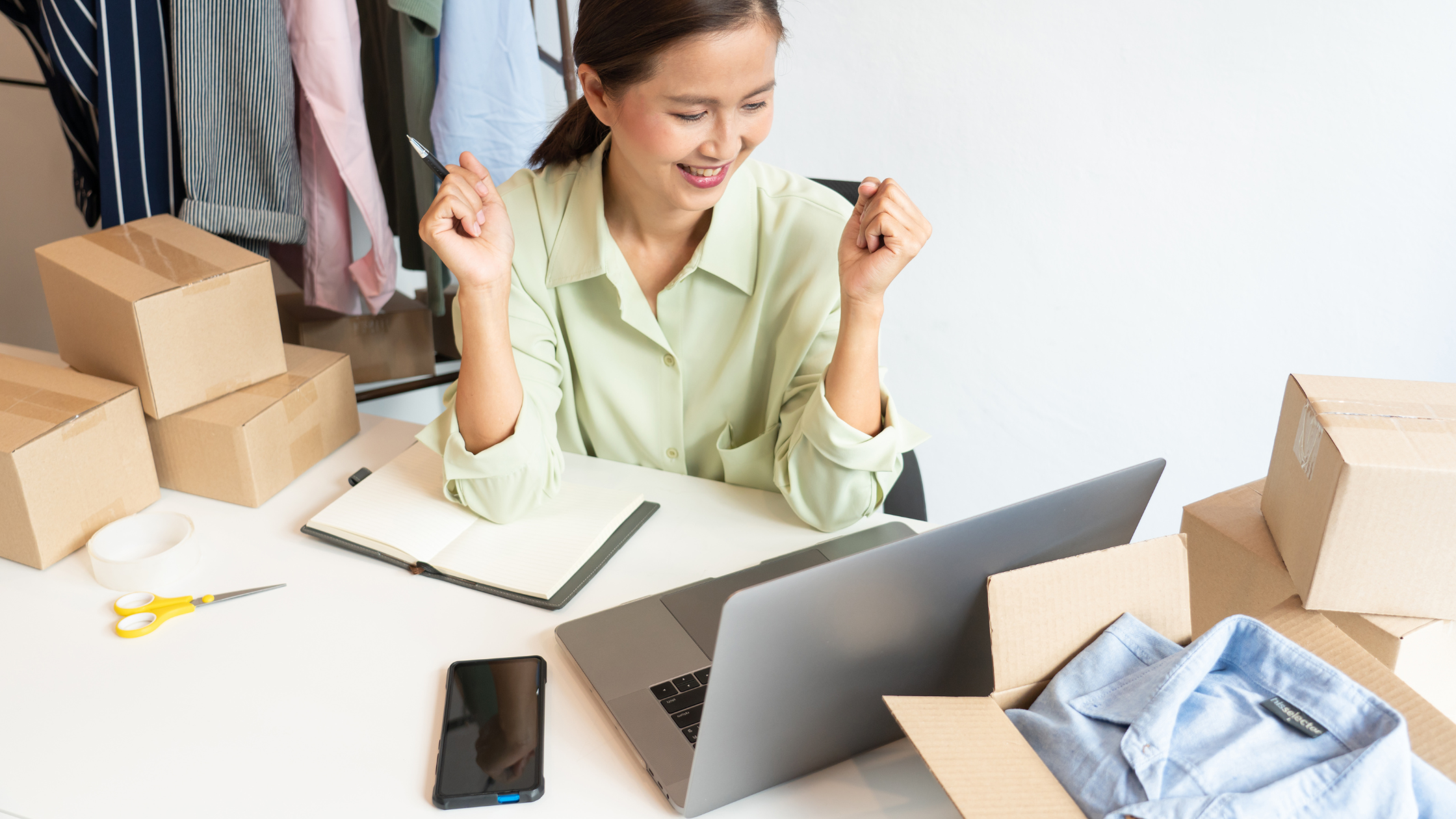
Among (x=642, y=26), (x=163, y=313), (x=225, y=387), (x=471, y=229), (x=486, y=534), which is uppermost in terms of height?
(x=642, y=26)

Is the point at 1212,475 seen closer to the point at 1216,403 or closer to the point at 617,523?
the point at 1216,403

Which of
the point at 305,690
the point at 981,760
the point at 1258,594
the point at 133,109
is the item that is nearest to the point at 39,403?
the point at 305,690

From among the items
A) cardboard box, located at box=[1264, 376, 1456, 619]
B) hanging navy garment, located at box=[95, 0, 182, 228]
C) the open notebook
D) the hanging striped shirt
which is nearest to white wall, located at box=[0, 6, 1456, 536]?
the hanging striped shirt

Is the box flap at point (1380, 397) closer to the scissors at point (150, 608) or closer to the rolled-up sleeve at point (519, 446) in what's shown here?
the rolled-up sleeve at point (519, 446)

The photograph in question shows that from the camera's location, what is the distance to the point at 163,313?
107 centimetres

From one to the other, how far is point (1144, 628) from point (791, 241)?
0.68 m

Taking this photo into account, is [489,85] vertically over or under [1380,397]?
over

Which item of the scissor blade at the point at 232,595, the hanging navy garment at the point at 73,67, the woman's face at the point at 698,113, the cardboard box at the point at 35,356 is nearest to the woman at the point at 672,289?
the woman's face at the point at 698,113

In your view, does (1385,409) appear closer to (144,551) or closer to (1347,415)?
(1347,415)

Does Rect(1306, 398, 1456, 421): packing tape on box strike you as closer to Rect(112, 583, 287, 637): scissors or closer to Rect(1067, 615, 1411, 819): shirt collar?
Rect(1067, 615, 1411, 819): shirt collar

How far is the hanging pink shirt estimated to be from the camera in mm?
1447

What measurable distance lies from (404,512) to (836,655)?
0.60m

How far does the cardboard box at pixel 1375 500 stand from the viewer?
74 centimetres

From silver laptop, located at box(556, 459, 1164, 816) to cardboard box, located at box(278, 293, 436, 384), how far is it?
3.75ft
